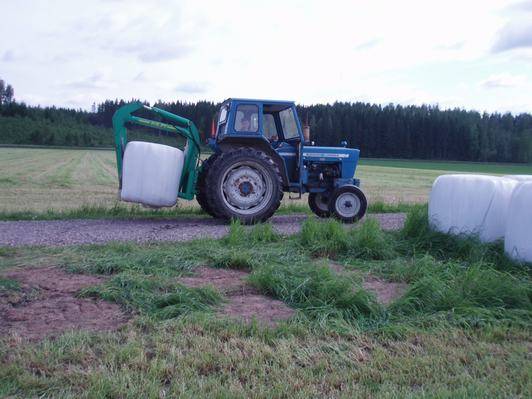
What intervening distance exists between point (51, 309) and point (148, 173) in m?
5.85

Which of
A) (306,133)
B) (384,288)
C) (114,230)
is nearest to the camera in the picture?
(384,288)

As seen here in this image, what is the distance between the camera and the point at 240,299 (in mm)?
5883

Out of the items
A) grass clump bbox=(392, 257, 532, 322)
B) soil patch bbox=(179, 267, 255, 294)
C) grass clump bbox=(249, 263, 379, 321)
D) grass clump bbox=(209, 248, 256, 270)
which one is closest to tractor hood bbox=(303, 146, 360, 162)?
grass clump bbox=(209, 248, 256, 270)

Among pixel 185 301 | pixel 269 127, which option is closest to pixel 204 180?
pixel 269 127

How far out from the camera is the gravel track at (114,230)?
8.99m

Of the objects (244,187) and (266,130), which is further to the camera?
(266,130)

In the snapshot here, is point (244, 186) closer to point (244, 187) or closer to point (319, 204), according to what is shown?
point (244, 187)

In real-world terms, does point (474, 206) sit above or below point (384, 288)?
above

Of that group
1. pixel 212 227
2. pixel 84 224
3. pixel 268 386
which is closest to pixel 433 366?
pixel 268 386

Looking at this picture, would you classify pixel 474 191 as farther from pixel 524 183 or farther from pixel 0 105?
pixel 0 105

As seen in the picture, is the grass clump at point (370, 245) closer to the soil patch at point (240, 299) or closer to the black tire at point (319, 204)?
the soil patch at point (240, 299)

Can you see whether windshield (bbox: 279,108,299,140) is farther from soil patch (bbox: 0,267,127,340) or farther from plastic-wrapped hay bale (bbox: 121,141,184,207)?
soil patch (bbox: 0,267,127,340)

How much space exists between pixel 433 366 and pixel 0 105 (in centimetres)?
9949

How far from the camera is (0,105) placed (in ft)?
303
